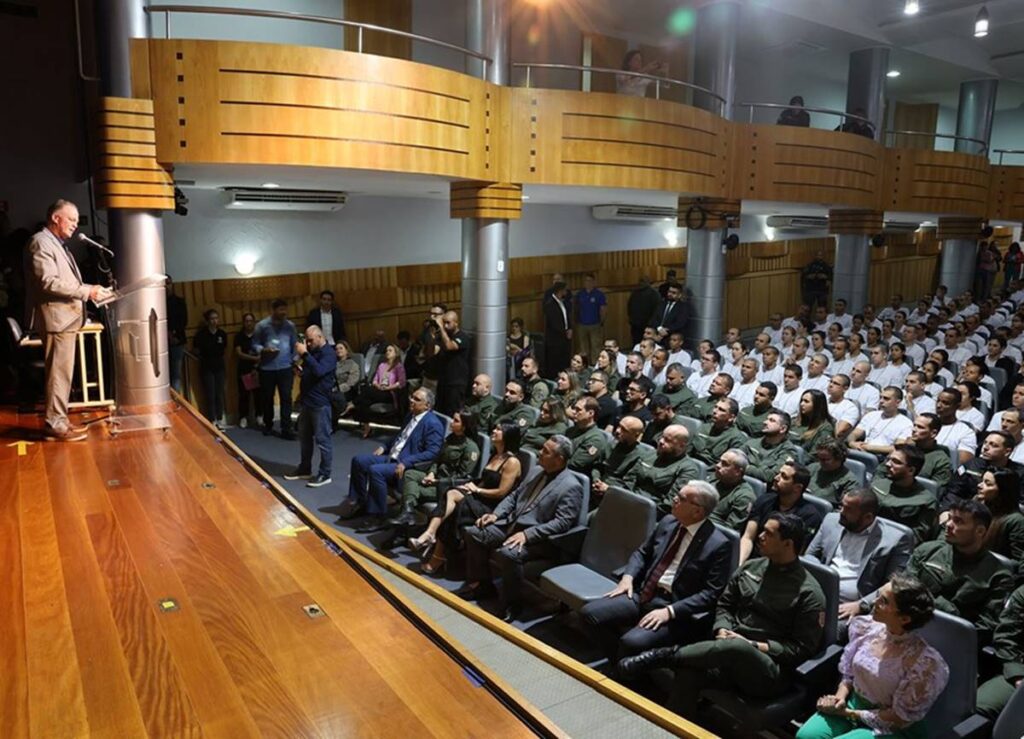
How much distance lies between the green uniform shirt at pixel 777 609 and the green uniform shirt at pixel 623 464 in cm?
148

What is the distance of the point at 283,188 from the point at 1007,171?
13.0 m

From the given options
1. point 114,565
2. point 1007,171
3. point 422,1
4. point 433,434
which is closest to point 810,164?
point 422,1

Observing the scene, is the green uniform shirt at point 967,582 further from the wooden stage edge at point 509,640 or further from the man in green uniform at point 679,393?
the man in green uniform at point 679,393

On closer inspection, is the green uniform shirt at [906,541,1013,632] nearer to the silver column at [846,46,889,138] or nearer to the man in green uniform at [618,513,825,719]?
the man in green uniform at [618,513,825,719]

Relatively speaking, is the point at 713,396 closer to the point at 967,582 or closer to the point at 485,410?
the point at 485,410

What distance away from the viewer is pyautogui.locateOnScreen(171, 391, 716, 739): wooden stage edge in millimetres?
2385

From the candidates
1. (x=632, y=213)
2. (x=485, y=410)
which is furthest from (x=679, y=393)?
(x=632, y=213)

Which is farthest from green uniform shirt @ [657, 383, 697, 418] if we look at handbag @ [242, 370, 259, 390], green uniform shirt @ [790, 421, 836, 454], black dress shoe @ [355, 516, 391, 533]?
handbag @ [242, 370, 259, 390]

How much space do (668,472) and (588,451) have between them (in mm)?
716

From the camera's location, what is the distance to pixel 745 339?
14133 millimetres

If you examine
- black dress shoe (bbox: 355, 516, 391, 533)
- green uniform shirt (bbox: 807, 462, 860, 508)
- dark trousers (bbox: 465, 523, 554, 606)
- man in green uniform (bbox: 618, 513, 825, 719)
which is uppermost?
green uniform shirt (bbox: 807, 462, 860, 508)

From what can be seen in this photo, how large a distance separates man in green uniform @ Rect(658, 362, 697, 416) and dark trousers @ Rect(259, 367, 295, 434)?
3.91m

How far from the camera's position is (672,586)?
3680 mm

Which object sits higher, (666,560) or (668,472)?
(668,472)
